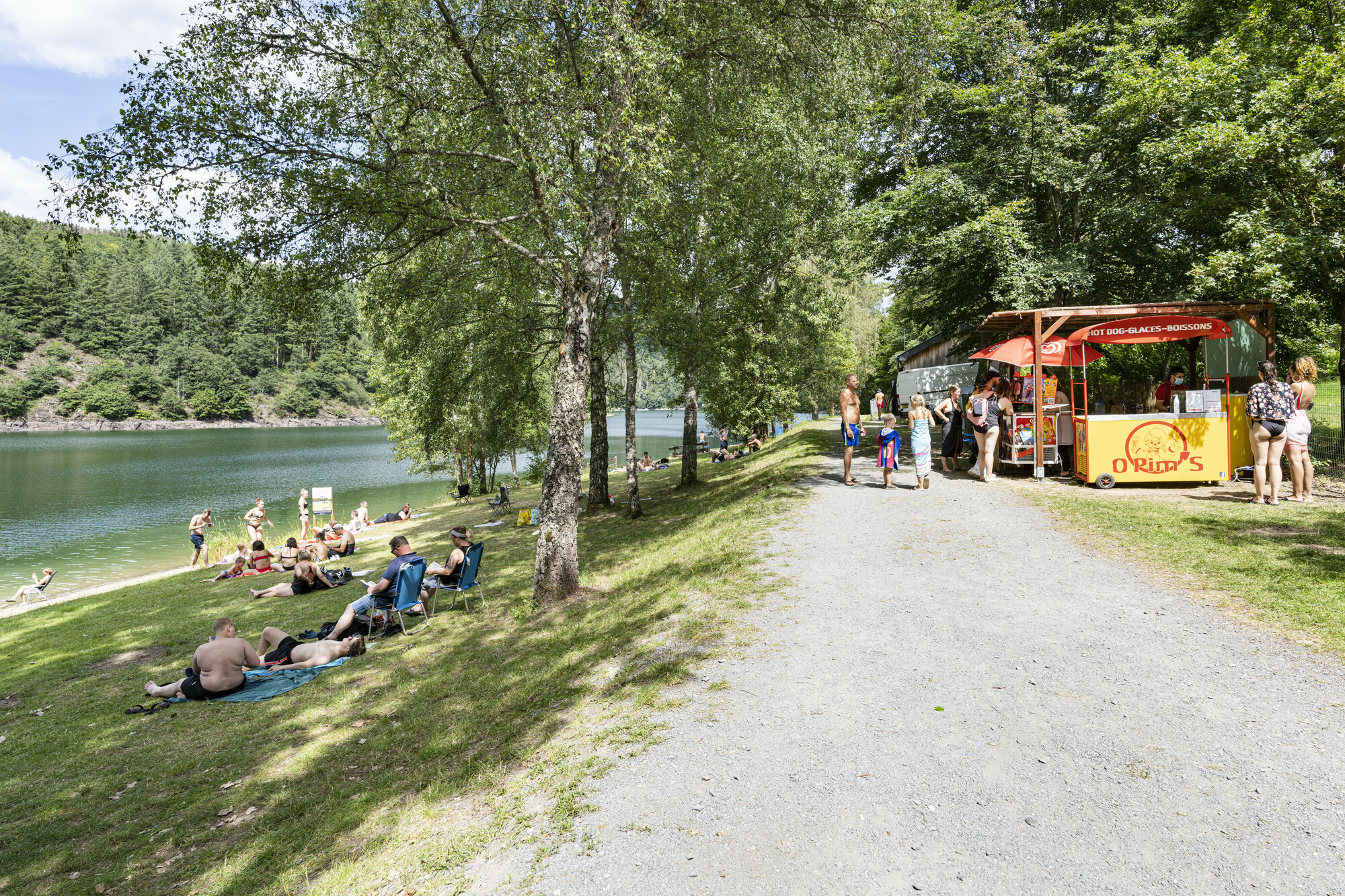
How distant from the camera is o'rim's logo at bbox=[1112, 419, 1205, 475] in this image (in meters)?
11.0

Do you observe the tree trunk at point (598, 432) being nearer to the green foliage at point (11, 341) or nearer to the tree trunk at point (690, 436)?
the tree trunk at point (690, 436)

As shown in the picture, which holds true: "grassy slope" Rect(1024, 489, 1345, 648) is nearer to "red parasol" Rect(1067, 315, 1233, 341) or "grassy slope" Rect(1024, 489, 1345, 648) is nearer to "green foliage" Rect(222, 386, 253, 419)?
"red parasol" Rect(1067, 315, 1233, 341)

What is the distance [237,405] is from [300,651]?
12569cm

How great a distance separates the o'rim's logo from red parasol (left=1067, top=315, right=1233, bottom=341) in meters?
1.63

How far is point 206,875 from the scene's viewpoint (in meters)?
3.86

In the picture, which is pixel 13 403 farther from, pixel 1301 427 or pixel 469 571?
pixel 1301 427

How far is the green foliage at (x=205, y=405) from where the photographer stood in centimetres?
10669

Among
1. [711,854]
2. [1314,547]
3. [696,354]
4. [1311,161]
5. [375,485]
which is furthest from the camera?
[375,485]

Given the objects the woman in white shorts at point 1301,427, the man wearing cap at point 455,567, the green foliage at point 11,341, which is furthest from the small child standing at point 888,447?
the green foliage at point 11,341

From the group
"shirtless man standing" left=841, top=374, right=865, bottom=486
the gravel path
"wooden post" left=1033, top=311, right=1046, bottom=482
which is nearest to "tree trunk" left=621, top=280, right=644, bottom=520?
"shirtless man standing" left=841, top=374, right=865, bottom=486

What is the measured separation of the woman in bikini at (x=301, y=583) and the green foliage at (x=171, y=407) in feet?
393

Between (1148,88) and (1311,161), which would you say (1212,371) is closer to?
(1311,161)

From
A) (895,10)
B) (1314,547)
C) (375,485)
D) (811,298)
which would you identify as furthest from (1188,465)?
(375,485)

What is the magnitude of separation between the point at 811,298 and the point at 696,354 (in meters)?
9.01
